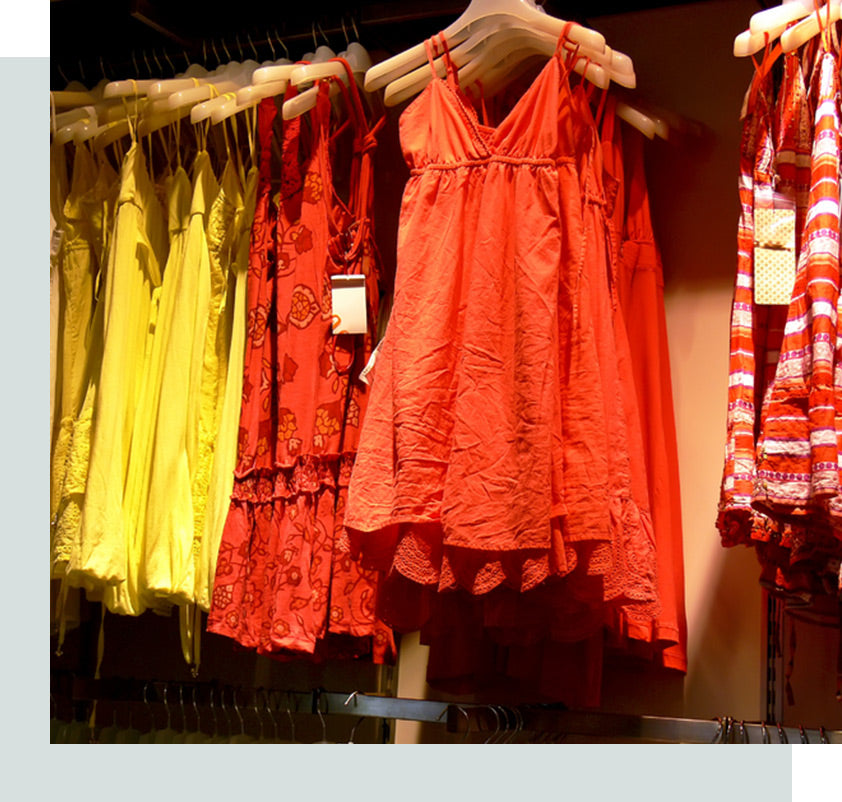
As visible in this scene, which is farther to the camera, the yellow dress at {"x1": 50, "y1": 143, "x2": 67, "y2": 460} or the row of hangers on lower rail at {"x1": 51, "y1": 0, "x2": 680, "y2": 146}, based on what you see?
the yellow dress at {"x1": 50, "y1": 143, "x2": 67, "y2": 460}

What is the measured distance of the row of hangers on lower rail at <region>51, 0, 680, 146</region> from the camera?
162cm

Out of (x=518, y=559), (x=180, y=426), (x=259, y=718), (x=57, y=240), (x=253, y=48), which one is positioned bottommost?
(x=259, y=718)

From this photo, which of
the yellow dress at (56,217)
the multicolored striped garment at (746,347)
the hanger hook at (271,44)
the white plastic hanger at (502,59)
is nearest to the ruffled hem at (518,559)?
the multicolored striped garment at (746,347)

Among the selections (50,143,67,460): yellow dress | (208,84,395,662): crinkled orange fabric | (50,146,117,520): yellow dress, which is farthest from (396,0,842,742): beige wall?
(50,143,67,460): yellow dress

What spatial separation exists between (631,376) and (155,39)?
46.4 inches

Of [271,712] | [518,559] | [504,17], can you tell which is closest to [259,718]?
[271,712]

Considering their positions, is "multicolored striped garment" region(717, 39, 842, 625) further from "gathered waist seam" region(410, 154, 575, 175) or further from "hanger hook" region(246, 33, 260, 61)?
"hanger hook" region(246, 33, 260, 61)

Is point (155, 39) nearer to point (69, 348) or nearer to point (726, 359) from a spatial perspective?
point (69, 348)

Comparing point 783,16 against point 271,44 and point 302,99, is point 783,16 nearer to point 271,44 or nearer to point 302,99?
point 302,99

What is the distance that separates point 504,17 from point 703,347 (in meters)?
0.64

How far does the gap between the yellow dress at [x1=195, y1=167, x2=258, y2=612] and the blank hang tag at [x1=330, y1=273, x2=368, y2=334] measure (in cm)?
19

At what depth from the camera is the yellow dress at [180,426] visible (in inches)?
68.3

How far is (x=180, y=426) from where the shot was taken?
180 cm

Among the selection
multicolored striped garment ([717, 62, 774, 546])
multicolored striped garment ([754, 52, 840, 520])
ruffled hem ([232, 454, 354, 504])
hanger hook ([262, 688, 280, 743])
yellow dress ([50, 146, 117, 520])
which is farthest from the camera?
yellow dress ([50, 146, 117, 520])
